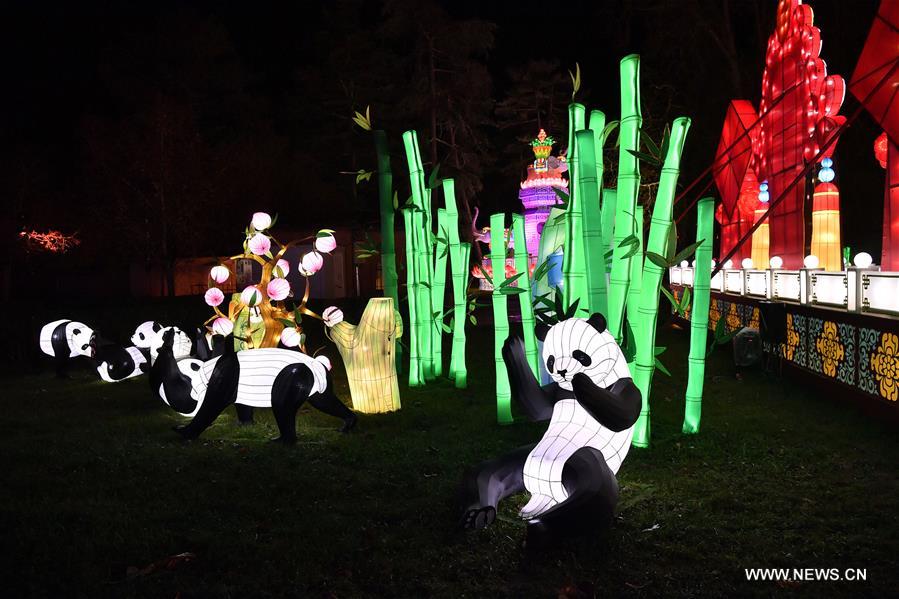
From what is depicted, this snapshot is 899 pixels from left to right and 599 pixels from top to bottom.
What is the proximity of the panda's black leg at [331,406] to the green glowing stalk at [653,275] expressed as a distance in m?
2.45

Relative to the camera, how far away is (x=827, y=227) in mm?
11164

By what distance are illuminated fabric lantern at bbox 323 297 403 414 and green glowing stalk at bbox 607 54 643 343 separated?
277 cm

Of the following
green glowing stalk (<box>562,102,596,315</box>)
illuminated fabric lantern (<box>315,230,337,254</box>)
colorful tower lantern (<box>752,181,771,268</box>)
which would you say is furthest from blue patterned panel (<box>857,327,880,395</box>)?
colorful tower lantern (<box>752,181,771,268</box>)

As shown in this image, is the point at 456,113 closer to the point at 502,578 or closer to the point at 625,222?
the point at 625,222

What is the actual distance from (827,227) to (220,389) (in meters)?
9.26

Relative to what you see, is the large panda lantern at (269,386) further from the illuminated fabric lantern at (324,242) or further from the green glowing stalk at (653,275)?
the green glowing stalk at (653,275)

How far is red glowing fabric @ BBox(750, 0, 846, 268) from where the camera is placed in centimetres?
1066

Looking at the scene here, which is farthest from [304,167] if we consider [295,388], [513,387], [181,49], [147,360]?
[513,387]

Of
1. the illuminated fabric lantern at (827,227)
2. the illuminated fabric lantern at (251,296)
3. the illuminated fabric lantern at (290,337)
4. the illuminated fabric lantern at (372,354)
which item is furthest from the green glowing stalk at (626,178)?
the illuminated fabric lantern at (827,227)

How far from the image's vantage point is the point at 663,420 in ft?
22.0

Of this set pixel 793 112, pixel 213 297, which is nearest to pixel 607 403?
pixel 213 297

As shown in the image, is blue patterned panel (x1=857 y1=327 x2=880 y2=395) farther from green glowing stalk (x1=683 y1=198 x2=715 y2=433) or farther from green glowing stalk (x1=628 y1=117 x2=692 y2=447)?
green glowing stalk (x1=628 y1=117 x2=692 y2=447)

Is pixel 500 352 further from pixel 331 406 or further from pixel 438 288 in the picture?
pixel 438 288

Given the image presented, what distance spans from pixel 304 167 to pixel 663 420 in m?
22.9
